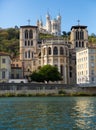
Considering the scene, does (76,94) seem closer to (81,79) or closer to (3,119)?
(81,79)

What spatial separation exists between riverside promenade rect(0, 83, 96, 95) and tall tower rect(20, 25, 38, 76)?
38.7 meters

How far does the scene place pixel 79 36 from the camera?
140m

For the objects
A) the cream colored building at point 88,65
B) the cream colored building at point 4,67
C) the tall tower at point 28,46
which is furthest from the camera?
the tall tower at point 28,46

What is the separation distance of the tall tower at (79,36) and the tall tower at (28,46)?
509 inches

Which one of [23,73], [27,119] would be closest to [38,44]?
[23,73]

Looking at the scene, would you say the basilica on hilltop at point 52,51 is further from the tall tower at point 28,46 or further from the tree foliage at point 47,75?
the tree foliage at point 47,75

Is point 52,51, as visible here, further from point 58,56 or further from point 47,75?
point 47,75

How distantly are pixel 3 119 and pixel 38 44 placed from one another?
4082 inches

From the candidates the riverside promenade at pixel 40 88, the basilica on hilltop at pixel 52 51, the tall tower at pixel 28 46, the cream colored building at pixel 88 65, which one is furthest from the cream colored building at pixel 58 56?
the riverside promenade at pixel 40 88

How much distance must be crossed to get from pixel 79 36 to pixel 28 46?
17.7 meters

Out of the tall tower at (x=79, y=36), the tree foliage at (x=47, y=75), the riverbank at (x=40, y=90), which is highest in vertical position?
the tall tower at (x=79, y=36)

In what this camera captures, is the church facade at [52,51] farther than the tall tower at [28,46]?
No

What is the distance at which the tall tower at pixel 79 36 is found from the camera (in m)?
139

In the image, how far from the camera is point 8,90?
90625 mm
